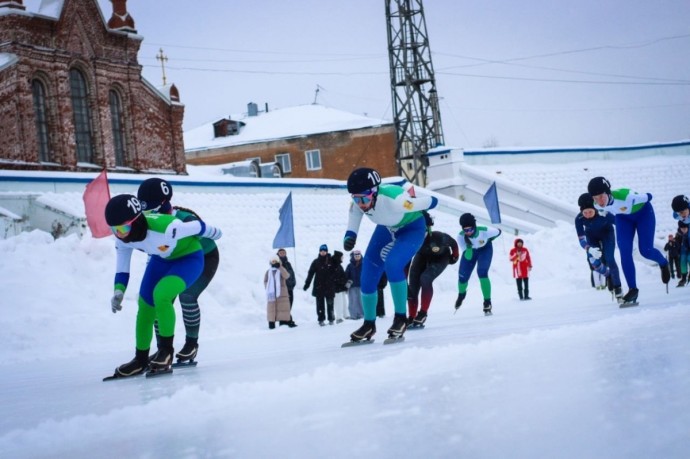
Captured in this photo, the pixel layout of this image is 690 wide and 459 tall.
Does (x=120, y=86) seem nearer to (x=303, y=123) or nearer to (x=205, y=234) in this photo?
(x=303, y=123)

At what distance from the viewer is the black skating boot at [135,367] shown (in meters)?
7.87

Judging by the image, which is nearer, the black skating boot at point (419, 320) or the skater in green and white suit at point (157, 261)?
the skater in green and white suit at point (157, 261)

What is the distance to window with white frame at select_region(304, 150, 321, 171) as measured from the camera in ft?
192

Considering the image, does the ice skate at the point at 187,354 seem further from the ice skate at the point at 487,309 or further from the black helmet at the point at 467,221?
the black helmet at the point at 467,221

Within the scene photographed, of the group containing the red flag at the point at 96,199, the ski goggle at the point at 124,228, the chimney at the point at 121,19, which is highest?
the chimney at the point at 121,19

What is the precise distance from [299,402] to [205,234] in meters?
3.91

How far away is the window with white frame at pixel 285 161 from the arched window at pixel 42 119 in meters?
26.0

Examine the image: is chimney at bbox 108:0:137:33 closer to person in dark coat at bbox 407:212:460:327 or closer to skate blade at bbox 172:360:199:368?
person in dark coat at bbox 407:212:460:327

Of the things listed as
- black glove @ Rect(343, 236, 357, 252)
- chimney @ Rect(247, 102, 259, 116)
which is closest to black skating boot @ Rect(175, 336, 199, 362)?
black glove @ Rect(343, 236, 357, 252)

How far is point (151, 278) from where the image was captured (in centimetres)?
806

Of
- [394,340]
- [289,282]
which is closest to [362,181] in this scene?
[394,340]

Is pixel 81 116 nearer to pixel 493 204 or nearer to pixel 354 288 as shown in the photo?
pixel 493 204

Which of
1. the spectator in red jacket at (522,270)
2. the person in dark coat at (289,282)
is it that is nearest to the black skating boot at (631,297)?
the person in dark coat at (289,282)

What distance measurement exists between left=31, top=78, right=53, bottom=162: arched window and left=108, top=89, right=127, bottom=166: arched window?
3863 mm
